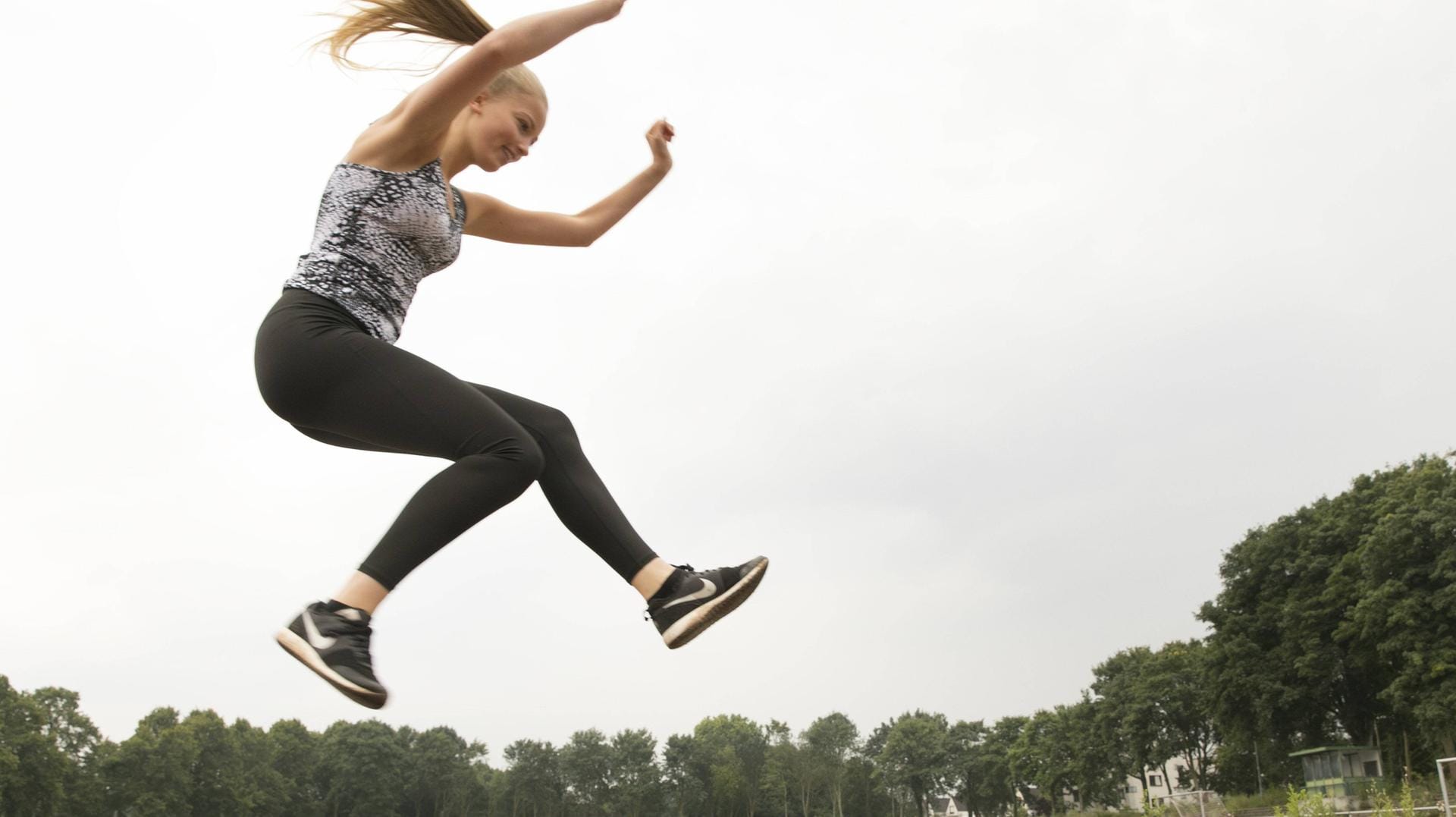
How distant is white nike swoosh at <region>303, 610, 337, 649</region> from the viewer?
2566 millimetres

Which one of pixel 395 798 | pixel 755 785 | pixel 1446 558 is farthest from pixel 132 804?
pixel 1446 558

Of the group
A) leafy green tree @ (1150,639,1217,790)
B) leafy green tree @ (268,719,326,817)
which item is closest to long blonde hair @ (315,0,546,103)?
leafy green tree @ (1150,639,1217,790)

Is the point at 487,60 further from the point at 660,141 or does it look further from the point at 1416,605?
the point at 1416,605

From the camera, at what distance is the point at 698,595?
9.75 ft

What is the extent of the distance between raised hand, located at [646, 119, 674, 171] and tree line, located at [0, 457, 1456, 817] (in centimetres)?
4667

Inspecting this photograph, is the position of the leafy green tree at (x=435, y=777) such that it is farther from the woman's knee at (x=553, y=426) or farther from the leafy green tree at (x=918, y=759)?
the woman's knee at (x=553, y=426)

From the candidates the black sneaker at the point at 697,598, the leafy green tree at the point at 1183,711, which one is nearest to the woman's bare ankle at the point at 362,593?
the black sneaker at the point at 697,598

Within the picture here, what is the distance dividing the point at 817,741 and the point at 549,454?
114 metres

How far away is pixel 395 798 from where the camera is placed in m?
96.4

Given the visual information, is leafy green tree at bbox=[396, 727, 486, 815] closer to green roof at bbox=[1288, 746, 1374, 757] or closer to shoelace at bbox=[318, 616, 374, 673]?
green roof at bbox=[1288, 746, 1374, 757]

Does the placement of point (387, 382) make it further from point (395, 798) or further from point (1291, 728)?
point (395, 798)

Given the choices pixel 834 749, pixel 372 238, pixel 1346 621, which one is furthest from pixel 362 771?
pixel 372 238

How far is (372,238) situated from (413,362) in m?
0.35

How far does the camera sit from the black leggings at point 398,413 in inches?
106
